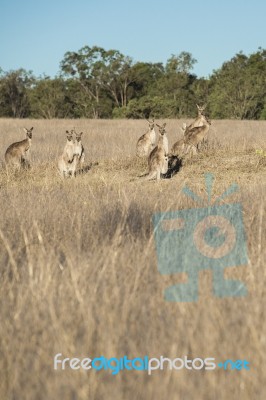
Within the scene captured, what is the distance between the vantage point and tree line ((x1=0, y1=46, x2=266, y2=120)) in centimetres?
4481

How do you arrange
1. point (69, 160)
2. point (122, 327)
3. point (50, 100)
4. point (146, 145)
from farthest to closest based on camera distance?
point (50, 100) < point (146, 145) < point (69, 160) < point (122, 327)

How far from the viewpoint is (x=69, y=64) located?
63562 mm

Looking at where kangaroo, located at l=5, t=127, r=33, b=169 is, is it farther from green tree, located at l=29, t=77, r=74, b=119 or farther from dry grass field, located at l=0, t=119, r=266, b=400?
green tree, located at l=29, t=77, r=74, b=119

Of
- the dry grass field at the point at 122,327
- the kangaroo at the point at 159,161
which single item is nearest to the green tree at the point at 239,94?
the kangaroo at the point at 159,161

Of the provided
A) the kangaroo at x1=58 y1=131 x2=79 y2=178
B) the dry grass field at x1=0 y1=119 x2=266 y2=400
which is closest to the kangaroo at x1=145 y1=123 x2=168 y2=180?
the kangaroo at x1=58 y1=131 x2=79 y2=178

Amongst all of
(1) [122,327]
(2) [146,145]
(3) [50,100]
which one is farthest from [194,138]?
(3) [50,100]

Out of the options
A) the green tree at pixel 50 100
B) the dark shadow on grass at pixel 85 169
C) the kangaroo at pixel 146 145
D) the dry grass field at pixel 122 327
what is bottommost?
the dark shadow on grass at pixel 85 169

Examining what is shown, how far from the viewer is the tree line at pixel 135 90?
147ft

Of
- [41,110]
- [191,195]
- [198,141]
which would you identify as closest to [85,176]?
[198,141]

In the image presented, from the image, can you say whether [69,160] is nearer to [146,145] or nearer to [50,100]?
[146,145]

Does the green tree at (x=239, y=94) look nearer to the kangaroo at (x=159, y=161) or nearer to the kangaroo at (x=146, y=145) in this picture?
the kangaroo at (x=146, y=145)

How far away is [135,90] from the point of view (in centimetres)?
6228

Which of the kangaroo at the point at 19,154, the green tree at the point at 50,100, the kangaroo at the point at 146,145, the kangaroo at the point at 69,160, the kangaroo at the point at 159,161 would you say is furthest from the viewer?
the green tree at the point at 50,100

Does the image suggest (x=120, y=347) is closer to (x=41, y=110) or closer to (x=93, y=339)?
(x=93, y=339)
